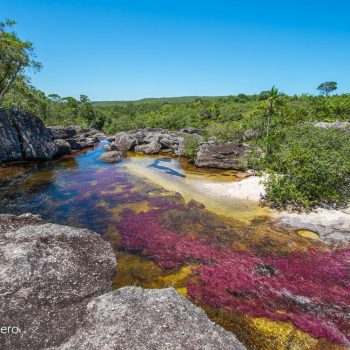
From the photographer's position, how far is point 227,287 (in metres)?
14.2

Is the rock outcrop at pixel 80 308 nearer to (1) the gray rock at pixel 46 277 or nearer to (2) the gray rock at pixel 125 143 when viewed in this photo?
(1) the gray rock at pixel 46 277

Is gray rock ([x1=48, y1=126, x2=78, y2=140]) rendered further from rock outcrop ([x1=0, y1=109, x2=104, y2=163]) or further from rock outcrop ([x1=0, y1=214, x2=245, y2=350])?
rock outcrop ([x1=0, y1=214, x2=245, y2=350])

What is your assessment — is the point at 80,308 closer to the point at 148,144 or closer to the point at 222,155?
the point at 222,155

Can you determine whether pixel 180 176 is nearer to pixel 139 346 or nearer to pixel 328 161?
pixel 328 161

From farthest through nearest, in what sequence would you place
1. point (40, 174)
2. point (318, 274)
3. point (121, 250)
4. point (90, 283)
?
1. point (40, 174)
2. point (121, 250)
3. point (318, 274)
4. point (90, 283)

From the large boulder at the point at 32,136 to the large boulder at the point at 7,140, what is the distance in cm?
105

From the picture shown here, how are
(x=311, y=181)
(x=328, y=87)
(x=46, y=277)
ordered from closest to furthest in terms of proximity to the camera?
(x=46, y=277), (x=311, y=181), (x=328, y=87)

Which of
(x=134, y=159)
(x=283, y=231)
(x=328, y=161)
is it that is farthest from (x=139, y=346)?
(x=134, y=159)

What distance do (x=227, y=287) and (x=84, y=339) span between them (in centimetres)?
774

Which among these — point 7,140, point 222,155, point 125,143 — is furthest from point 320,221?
point 125,143

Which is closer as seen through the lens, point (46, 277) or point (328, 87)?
point (46, 277)

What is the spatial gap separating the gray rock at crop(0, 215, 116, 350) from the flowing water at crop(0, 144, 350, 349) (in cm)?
174

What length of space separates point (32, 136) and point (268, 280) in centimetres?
4288

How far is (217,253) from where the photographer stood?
1736cm
